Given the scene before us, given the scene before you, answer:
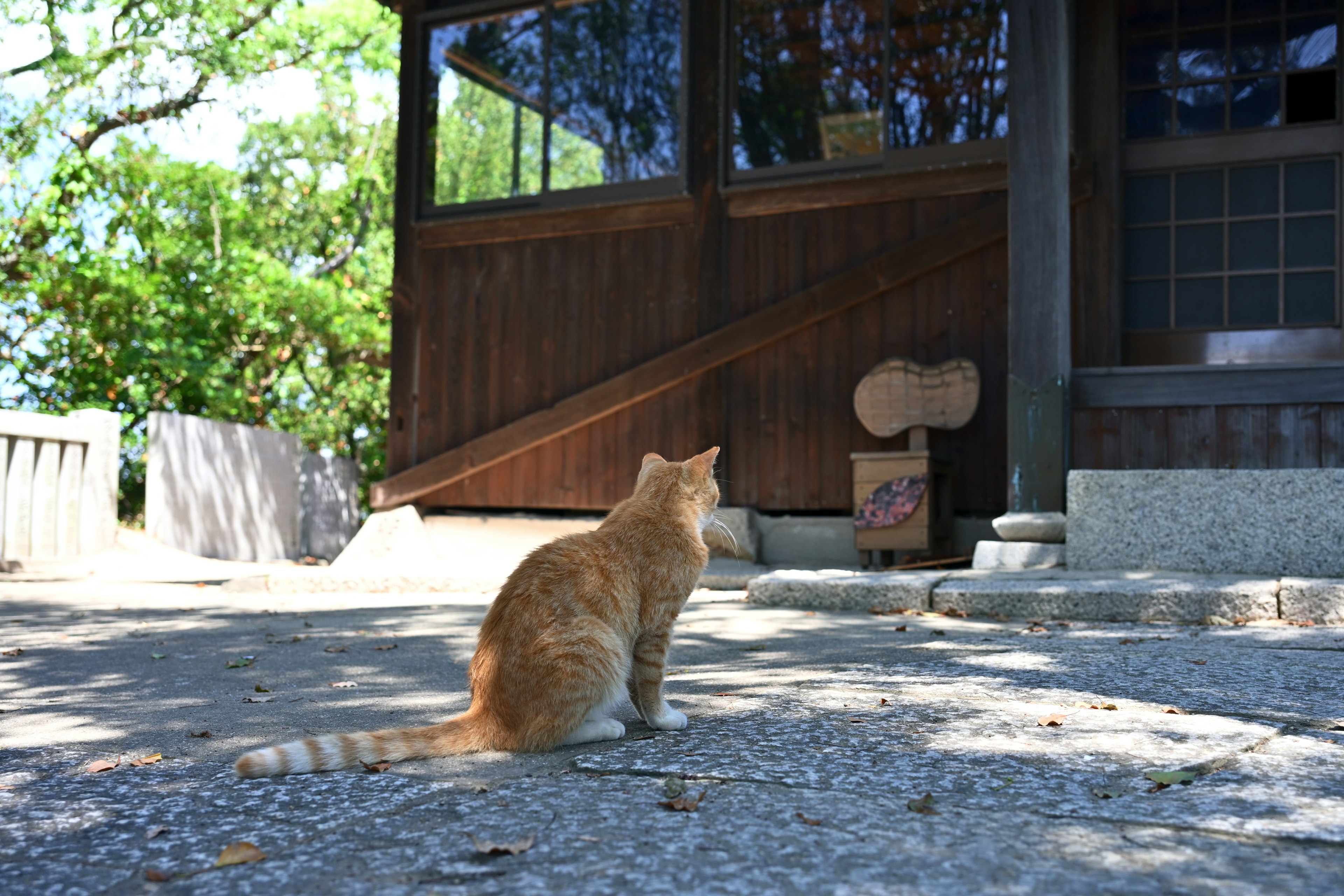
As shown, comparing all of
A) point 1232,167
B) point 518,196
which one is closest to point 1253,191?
point 1232,167

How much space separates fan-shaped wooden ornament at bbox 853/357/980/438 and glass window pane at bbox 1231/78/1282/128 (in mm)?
2615

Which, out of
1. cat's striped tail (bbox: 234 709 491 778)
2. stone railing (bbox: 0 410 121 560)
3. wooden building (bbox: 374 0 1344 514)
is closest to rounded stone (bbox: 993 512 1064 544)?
wooden building (bbox: 374 0 1344 514)

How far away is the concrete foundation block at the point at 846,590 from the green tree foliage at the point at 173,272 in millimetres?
9695

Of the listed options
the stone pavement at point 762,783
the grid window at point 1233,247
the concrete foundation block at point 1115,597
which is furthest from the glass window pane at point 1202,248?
the stone pavement at point 762,783

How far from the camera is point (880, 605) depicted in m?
5.52

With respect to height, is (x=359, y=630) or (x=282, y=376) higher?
(x=282, y=376)

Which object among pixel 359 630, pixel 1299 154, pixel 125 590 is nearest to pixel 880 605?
pixel 359 630

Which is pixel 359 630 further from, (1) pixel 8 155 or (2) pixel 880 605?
(1) pixel 8 155

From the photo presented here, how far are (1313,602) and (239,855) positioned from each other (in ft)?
15.0

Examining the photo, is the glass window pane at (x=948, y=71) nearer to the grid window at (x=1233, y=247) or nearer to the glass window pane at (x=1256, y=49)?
the grid window at (x=1233, y=247)

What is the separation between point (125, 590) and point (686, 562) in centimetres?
601

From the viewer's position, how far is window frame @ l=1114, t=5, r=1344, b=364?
23.3 ft

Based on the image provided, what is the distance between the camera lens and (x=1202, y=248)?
24.3 feet

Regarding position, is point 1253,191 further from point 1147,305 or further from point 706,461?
point 706,461
